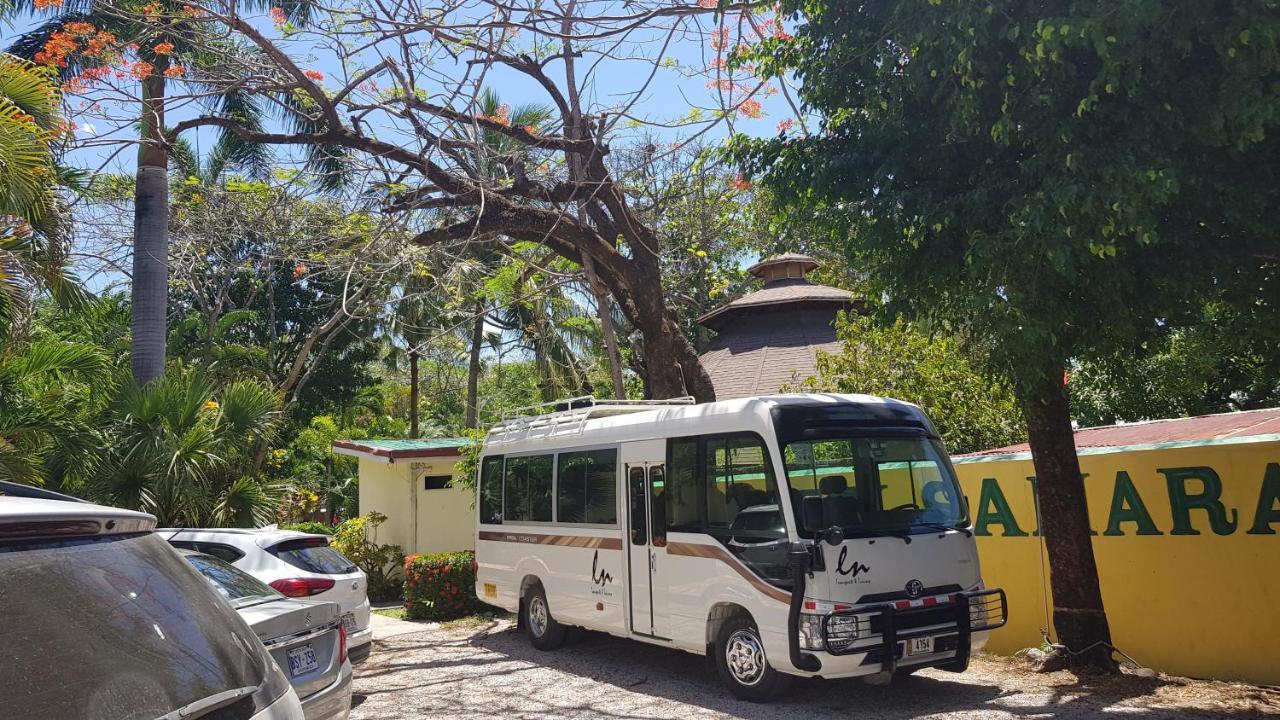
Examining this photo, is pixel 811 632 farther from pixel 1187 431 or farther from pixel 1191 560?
pixel 1187 431

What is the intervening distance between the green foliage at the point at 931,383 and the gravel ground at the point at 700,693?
5.42 metres

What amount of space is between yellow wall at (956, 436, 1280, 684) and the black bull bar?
6.38 ft

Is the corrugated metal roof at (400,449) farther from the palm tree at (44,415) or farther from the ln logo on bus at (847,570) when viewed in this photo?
the ln logo on bus at (847,570)

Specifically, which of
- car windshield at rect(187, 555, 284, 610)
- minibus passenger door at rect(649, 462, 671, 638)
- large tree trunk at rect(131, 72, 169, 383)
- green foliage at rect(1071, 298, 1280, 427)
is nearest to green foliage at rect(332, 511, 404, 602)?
large tree trunk at rect(131, 72, 169, 383)

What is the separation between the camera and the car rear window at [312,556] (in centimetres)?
910

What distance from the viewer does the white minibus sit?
317 inches

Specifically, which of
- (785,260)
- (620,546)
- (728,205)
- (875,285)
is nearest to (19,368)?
(620,546)

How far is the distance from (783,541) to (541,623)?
473cm

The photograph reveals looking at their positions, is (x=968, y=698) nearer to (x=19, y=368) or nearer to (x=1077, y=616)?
(x=1077, y=616)

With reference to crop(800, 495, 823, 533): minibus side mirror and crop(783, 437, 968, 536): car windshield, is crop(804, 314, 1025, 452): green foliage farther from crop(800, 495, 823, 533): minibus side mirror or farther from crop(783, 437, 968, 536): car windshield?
crop(800, 495, 823, 533): minibus side mirror

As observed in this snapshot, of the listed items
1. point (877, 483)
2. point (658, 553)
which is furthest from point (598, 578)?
point (877, 483)

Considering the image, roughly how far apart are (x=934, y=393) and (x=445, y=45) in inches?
369

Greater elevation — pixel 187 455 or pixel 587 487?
pixel 187 455

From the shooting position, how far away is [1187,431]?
37.1 ft
